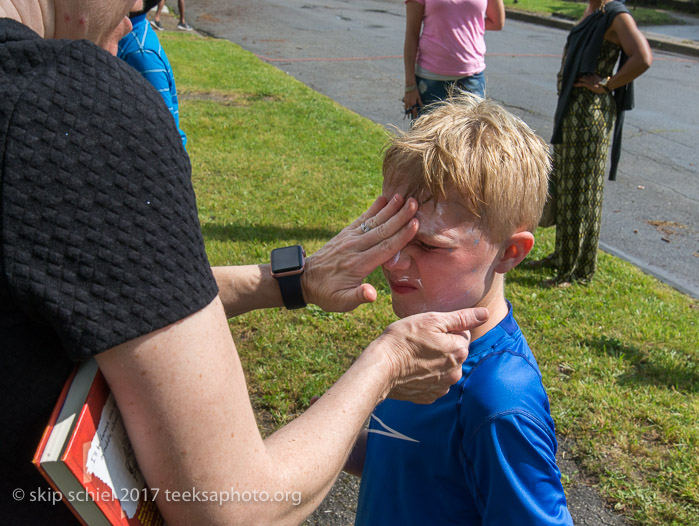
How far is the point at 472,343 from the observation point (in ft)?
5.55

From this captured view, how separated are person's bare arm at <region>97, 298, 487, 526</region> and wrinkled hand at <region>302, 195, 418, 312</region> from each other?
0.51 meters

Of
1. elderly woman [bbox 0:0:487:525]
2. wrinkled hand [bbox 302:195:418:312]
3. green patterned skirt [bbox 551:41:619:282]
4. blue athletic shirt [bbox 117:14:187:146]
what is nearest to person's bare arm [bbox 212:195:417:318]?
wrinkled hand [bbox 302:195:418:312]

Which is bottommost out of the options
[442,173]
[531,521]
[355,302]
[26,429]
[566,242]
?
[566,242]

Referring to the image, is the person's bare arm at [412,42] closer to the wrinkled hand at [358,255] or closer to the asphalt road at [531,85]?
the asphalt road at [531,85]

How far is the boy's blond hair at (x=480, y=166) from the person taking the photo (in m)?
1.65

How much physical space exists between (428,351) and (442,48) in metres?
4.25

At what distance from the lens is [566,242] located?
16.3 ft

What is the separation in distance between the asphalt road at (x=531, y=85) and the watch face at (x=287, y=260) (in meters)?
4.28

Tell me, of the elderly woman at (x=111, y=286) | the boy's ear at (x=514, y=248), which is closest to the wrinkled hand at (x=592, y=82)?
the boy's ear at (x=514, y=248)

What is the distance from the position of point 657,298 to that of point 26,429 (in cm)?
483

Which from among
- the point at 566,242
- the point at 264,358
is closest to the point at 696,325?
the point at 566,242

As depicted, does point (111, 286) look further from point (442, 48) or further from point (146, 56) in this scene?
point (442, 48)

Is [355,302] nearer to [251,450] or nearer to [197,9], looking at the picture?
[251,450]

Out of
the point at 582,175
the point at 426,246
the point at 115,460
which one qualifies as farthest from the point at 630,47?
the point at 115,460
